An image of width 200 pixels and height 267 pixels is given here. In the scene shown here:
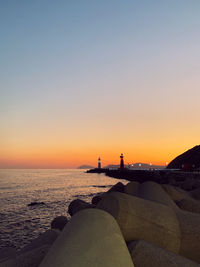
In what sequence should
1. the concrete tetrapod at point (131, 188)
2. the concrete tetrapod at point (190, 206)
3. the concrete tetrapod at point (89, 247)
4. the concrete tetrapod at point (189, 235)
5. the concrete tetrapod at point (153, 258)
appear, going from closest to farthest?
1. the concrete tetrapod at point (89, 247)
2. the concrete tetrapod at point (153, 258)
3. the concrete tetrapod at point (189, 235)
4. the concrete tetrapod at point (190, 206)
5. the concrete tetrapod at point (131, 188)

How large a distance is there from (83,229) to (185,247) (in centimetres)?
212

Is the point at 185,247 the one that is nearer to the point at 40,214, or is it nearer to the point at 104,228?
the point at 104,228

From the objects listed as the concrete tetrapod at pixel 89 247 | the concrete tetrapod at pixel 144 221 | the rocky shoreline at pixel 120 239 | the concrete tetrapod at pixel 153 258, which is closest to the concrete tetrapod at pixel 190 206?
the rocky shoreline at pixel 120 239

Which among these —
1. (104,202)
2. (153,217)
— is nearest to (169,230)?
(153,217)

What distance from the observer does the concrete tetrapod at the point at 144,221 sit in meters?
3.43

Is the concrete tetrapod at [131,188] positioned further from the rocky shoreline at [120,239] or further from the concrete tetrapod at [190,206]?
the rocky shoreline at [120,239]

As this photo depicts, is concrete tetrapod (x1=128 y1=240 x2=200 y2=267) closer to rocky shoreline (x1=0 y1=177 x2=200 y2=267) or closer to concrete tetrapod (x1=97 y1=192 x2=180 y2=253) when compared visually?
rocky shoreline (x1=0 y1=177 x2=200 y2=267)

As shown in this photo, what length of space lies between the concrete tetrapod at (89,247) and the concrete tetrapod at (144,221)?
0.90 metres

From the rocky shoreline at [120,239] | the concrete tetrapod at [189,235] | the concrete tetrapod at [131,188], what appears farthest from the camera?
the concrete tetrapod at [131,188]

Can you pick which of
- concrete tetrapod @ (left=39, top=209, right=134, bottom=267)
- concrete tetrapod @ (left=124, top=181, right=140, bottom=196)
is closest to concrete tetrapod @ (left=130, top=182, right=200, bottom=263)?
concrete tetrapod @ (left=39, top=209, right=134, bottom=267)

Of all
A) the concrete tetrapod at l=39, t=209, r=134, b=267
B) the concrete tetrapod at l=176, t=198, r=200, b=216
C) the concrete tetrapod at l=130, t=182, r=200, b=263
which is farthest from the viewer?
the concrete tetrapod at l=176, t=198, r=200, b=216

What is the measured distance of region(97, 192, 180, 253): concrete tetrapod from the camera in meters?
3.43

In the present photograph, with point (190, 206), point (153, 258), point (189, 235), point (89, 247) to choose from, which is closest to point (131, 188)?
point (190, 206)

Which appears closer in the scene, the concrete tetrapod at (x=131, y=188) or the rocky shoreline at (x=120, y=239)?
the rocky shoreline at (x=120, y=239)
